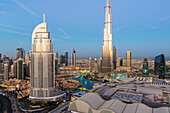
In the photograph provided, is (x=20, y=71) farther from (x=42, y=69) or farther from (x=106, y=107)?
(x=106, y=107)

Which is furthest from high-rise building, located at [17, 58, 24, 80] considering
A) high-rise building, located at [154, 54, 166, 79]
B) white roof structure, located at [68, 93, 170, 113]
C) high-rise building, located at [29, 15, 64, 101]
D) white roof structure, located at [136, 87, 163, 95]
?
high-rise building, located at [154, 54, 166, 79]

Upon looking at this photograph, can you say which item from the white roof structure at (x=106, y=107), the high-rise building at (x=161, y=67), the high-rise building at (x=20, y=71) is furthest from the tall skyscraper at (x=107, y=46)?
the white roof structure at (x=106, y=107)

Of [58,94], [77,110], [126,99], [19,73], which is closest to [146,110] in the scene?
[126,99]

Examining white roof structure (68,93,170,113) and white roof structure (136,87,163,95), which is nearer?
white roof structure (68,93,170,113)

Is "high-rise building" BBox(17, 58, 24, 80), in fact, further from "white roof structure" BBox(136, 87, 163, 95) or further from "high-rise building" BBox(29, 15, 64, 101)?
"white roof structure" BBox(136, 87, 163, 95)

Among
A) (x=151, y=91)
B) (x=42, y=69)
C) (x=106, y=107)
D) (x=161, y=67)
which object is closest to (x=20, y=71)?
(x=42, y=69)

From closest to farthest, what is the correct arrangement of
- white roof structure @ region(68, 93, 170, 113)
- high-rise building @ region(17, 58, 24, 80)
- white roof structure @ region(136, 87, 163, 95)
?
white roof structure @ region(68, 93, 170, 113) < white roof structure @ region(136, 87, 163, 95) < high-rise building @ region(17, 58, 24, 80)
